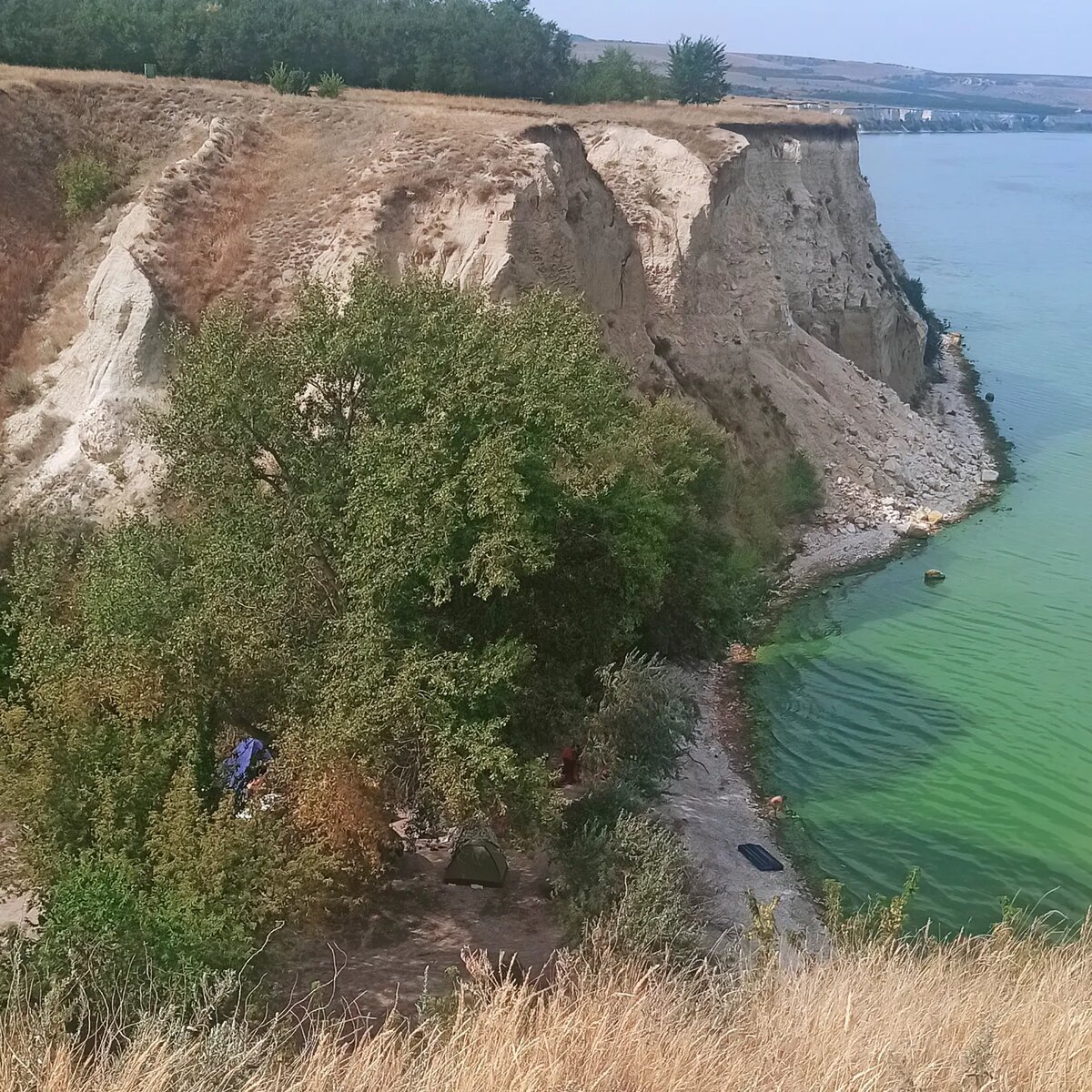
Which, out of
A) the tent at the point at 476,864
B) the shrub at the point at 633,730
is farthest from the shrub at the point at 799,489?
the tent at the point at 476,864

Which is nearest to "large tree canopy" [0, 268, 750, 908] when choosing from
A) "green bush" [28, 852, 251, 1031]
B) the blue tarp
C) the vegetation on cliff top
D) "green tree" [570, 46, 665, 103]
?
the vegetation on cliff top

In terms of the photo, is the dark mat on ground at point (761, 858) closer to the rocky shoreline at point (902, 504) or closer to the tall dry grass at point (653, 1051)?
the tall dry grass at point (653, 1051)

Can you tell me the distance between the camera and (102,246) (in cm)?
2603

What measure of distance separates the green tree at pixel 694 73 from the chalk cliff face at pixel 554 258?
1183 cm

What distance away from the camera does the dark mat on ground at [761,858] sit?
63.3 ft

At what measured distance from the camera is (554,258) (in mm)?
29172

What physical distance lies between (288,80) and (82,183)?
436 inches

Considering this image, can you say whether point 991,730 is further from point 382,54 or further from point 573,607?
point 382,54

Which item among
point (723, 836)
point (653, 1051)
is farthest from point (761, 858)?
point (653, 1051)

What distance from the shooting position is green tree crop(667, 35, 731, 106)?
191 ft

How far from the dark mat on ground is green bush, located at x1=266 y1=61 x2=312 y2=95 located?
86.0 feet

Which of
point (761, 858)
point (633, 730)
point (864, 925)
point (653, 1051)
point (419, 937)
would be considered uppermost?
point (653, 1051)

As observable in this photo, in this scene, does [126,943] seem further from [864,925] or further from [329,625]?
[864,925]

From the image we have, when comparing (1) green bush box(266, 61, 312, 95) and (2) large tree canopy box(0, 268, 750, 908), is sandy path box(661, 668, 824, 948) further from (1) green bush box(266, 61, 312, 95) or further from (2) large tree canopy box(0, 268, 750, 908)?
(1) green bush box(266, 61, 312, 95)
